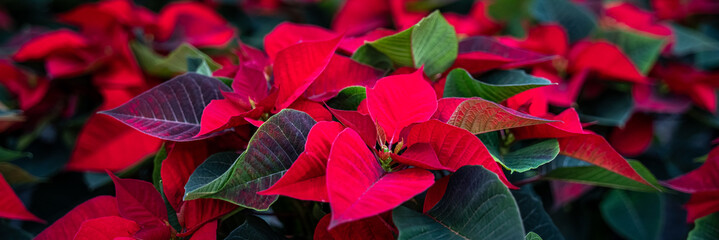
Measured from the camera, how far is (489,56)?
57cm

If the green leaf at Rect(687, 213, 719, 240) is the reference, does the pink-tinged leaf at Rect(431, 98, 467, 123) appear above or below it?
above

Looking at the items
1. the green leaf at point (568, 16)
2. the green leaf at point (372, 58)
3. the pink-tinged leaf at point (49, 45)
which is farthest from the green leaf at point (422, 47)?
the pink-tinged leaf at point (49, 45)

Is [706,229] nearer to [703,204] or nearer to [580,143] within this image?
[703,204]

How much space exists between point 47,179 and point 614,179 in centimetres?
80

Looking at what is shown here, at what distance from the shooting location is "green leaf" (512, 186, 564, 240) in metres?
0.55

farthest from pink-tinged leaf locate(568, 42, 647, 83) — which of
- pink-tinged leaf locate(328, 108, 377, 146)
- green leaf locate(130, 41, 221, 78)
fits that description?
green leaf locate(130, 41, 221, 78)

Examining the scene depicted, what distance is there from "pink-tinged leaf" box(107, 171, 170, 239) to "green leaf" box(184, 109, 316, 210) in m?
0.07

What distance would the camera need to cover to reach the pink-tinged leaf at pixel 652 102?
0.80m

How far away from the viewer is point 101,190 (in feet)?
2.60

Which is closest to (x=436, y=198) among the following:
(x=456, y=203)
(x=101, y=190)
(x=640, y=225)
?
(x=456, y=203)

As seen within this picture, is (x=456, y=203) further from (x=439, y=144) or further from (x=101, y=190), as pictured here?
(x=101, y=190)

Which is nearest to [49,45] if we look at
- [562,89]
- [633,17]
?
[562,89]

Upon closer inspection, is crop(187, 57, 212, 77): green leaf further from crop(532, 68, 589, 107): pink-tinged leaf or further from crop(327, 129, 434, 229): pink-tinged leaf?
crop(532, 68, 589, 107): pink-tinged leaf

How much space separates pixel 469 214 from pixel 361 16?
2.00 feet
